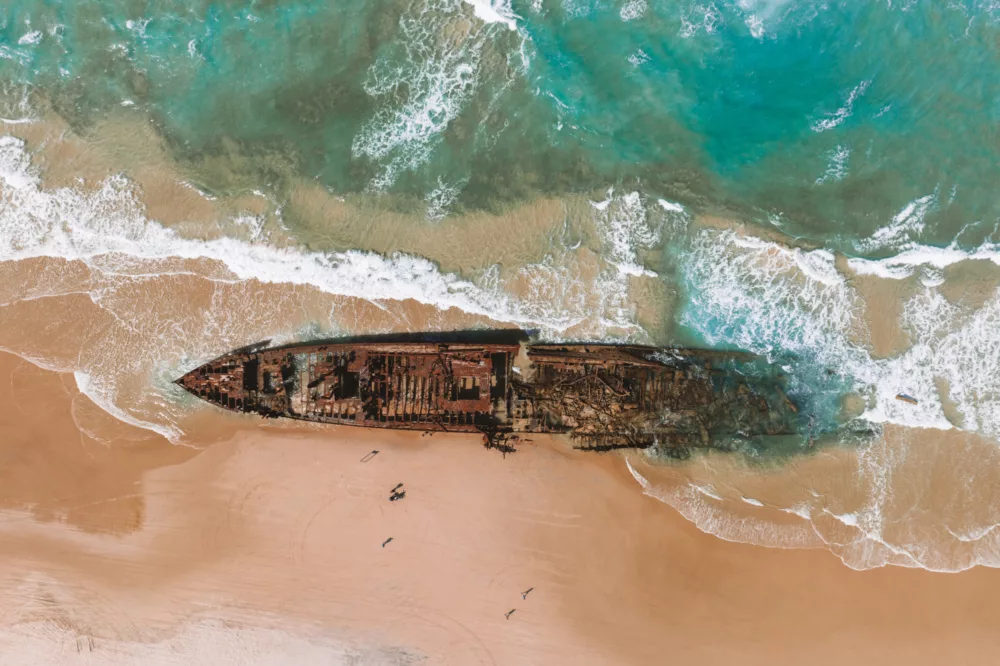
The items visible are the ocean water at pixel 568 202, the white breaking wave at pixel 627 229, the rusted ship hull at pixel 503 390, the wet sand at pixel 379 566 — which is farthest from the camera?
the white breaking wave at pixel 627 229

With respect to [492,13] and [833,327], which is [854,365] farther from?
[492,13]

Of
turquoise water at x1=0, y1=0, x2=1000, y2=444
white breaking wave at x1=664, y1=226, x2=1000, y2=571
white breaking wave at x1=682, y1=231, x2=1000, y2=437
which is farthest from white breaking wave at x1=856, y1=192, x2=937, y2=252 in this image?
white breaking wave at x1=682, y1=231, x2=1000, y2=437

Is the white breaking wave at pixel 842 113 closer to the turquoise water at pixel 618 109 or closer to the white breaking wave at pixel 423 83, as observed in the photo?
the turquoise water at pixel 618 109

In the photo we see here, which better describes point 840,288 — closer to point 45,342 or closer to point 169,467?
point 169,467

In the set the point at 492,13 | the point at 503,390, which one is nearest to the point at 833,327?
the point at 503,390

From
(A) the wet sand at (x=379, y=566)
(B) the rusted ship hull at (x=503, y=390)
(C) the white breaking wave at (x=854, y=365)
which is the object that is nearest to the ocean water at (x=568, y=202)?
(C) the white breaking wave at (x=854, y=365)

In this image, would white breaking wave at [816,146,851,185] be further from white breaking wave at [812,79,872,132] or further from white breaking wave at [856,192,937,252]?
white breaking wave at [856,192,937,252]

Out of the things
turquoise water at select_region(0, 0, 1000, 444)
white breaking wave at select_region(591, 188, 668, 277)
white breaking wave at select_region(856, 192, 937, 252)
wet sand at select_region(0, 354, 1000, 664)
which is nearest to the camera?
wet sand at select_region(0, 354, 1000, 664)

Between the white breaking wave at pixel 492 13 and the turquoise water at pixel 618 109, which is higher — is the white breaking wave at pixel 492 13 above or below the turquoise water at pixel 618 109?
above
